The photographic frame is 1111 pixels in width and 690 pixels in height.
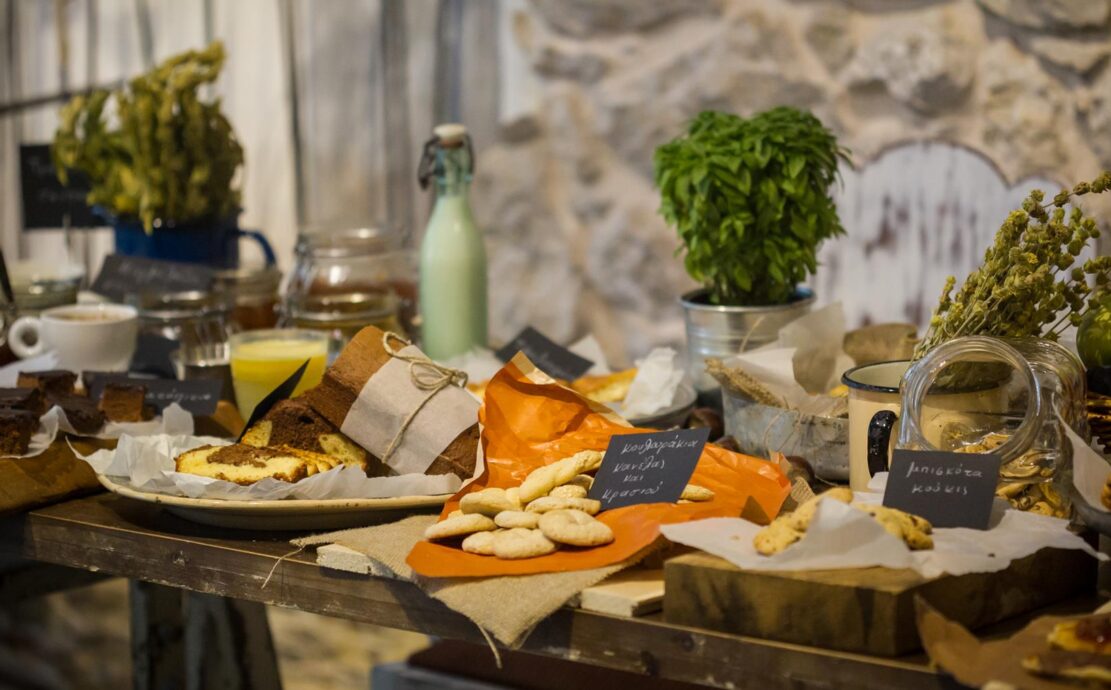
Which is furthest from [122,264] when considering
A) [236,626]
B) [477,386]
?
[477,386]

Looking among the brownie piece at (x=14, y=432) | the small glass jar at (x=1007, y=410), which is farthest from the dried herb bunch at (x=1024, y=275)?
the brownie piece at (x=14, y=432)

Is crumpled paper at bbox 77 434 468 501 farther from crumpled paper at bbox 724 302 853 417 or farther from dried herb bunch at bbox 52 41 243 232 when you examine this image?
dried herb bunch at bbox 52 41 243 232

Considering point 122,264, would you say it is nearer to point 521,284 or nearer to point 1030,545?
point 521,284

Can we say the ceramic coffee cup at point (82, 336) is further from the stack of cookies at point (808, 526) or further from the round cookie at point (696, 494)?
the stack of cookies at point (808, 526)

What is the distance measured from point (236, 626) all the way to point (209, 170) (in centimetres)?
77

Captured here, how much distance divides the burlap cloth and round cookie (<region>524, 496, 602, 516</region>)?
3.8 inches

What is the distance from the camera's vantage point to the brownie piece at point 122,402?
146 cm

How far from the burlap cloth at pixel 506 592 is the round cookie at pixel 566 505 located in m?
0.10

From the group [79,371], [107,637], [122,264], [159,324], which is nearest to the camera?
[79,371]

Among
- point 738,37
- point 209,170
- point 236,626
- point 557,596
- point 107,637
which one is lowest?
point 107,637

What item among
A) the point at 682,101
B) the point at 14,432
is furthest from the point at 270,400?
the point at 682,101

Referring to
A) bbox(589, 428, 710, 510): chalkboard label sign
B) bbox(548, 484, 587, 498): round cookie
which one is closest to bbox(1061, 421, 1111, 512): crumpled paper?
bbox(589, 428, 710, 510): chalkboard label sign

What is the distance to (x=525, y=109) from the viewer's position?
253 centimetres

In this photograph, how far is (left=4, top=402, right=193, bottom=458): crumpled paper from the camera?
54.1 inches
